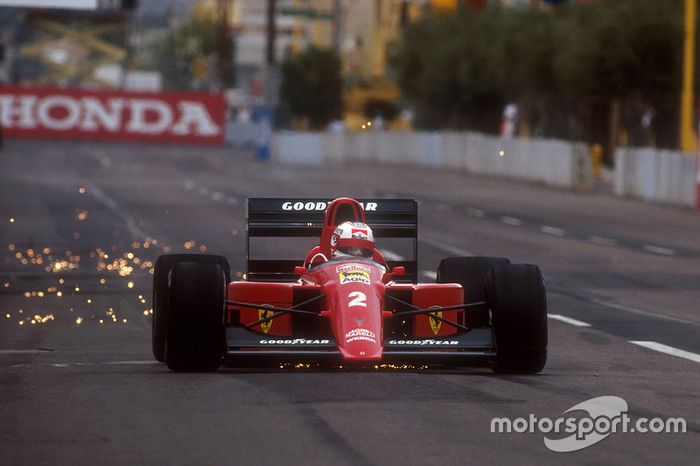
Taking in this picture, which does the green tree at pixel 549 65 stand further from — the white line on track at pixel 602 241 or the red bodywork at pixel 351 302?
the red bodywork at pixel 351 302

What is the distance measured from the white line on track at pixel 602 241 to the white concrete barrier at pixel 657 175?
11679 mm

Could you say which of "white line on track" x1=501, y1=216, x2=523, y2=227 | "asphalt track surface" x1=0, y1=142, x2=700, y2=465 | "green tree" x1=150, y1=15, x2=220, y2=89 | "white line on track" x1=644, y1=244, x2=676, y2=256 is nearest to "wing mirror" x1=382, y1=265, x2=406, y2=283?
"asphalt track surface" x1=0, y1=142, x2=700, y2=465

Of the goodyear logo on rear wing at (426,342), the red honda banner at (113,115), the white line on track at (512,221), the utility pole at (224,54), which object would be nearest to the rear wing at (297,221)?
the goodyear logo on rear wing at (426,342)

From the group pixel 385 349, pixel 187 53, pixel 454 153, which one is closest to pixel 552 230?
pixel 385 349

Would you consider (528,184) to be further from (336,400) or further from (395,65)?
(336,400)

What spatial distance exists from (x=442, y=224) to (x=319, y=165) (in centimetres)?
3573

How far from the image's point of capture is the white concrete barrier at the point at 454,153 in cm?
5328

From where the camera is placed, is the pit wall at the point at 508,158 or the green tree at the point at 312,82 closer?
the pit wall at the point at 508,158

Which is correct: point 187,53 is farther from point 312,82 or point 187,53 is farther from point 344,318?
point 344,318

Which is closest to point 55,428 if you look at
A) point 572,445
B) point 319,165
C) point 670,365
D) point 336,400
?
point 336,400

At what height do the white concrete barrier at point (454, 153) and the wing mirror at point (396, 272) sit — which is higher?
the wing mirror at point (396, 272)

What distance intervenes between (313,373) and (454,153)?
2246 inches

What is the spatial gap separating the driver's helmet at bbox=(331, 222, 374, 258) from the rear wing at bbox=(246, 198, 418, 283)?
135 cm

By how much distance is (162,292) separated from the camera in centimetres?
1266
